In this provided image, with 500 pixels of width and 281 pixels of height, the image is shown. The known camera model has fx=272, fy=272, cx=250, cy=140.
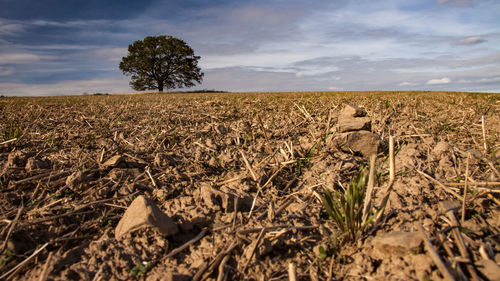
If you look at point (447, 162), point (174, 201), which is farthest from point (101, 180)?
point (447, 162)

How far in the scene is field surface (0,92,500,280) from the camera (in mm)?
1404

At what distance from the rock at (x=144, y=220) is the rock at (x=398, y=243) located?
45.2 inches

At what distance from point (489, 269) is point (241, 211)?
1.30 m

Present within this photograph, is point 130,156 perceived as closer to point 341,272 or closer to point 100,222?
point 100,222

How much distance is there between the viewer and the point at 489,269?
3.94 feet

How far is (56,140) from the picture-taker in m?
3.26

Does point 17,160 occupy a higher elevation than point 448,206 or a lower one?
higher

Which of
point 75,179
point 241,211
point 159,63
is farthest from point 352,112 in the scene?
point 159,63

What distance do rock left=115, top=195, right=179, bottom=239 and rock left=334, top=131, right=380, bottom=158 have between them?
5.99ft

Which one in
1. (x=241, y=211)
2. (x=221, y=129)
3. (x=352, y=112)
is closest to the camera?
(x=241, y=211)

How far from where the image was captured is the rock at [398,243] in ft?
4.41

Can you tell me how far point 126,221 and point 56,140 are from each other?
7.50 ft

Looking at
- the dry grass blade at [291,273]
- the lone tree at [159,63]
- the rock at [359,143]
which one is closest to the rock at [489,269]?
the dry grass blade at [291,273]

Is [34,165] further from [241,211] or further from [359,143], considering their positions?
[359,143]
